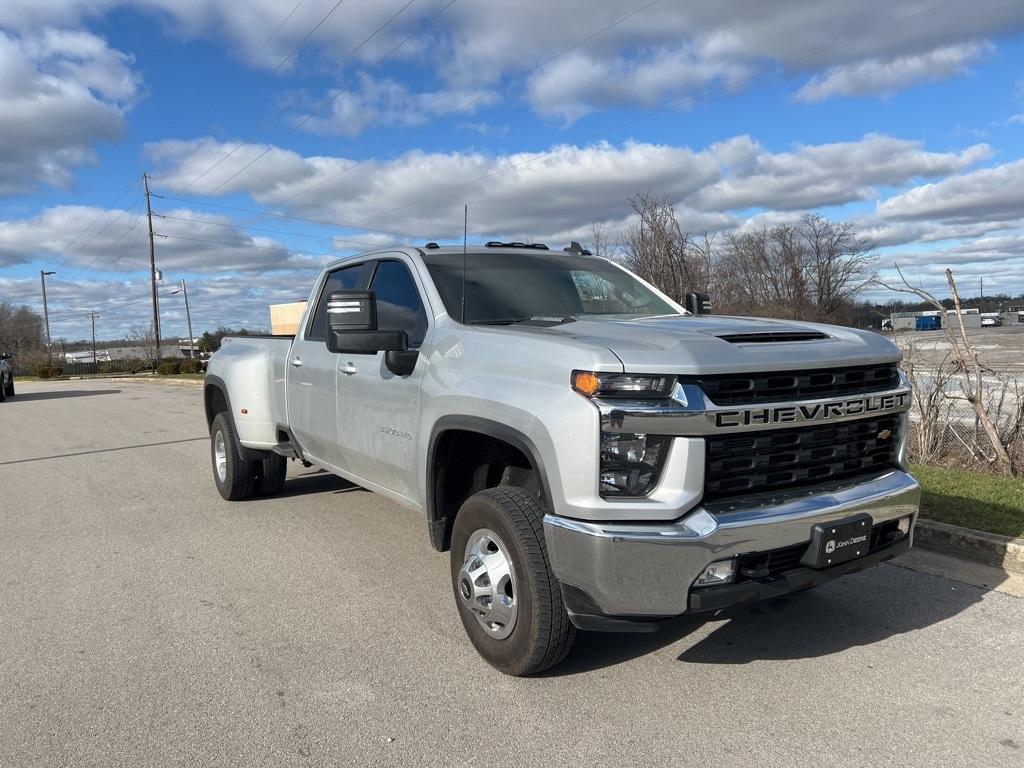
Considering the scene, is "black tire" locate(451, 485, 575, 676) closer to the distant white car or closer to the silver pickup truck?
the silver pickup truck

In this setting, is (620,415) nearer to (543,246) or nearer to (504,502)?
(504,502)

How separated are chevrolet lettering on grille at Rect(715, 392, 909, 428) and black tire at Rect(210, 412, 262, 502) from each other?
4.93 metres

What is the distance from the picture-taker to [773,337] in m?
3.45

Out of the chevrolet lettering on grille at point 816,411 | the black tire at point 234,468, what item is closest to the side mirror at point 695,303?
the chevrolet lettering on grille at point 816,411

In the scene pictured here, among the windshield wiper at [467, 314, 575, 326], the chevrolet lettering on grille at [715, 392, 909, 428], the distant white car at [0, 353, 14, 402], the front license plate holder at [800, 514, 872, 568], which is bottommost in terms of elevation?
the distant white car at [0, 353, 14, 402]

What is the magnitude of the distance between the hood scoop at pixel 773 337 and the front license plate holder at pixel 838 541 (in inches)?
31.1

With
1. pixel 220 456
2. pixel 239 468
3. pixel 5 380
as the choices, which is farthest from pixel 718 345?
pixel 5 380

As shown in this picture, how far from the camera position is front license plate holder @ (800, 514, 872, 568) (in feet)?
10.1

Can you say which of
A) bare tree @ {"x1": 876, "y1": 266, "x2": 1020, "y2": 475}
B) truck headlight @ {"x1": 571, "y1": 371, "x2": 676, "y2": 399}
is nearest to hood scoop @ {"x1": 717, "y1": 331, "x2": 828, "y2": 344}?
truck headlight @ {"x1": 571, "y1": 371, "x2": 676, "y2": 399}

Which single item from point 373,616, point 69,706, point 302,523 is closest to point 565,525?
point 373,616

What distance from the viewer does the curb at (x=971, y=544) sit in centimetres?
473

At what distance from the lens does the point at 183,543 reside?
5816mm

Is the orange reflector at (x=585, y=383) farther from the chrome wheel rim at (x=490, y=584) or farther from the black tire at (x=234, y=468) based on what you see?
the black tire at (x=234, y=468)

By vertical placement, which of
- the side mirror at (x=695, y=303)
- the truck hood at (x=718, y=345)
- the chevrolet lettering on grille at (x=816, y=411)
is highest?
the side mirror at (x=695, y=303)
